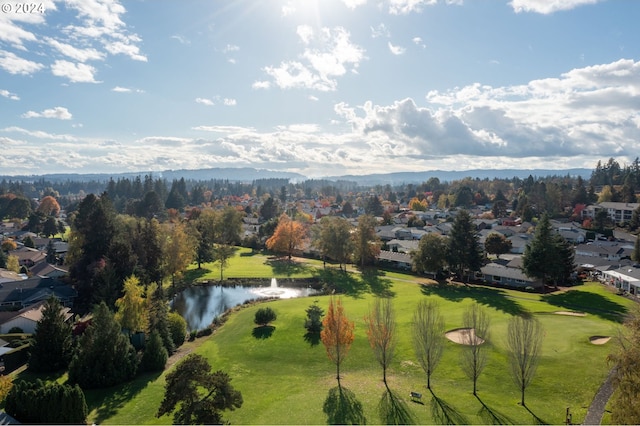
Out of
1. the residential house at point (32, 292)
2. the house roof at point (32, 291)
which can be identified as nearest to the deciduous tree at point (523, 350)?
the residential house at point (32, 292)

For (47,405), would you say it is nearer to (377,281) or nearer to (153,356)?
(153,356)

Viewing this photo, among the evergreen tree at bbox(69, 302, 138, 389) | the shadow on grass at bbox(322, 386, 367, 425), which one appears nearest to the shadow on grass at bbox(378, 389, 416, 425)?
the shadow on grass at bbox(322, 386, 367, 425)

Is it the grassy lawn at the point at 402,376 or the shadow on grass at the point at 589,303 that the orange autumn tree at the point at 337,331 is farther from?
the shadow on grass at the point at 589,303

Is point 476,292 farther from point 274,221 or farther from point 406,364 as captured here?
point 274,221

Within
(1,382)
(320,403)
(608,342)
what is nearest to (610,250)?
(608,342)

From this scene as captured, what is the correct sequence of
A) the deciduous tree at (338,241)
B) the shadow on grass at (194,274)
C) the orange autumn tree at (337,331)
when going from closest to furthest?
the orange autumn tree at (337,331) → the shadow on grass at (194,274) → the deciduous tree at (338,241)
